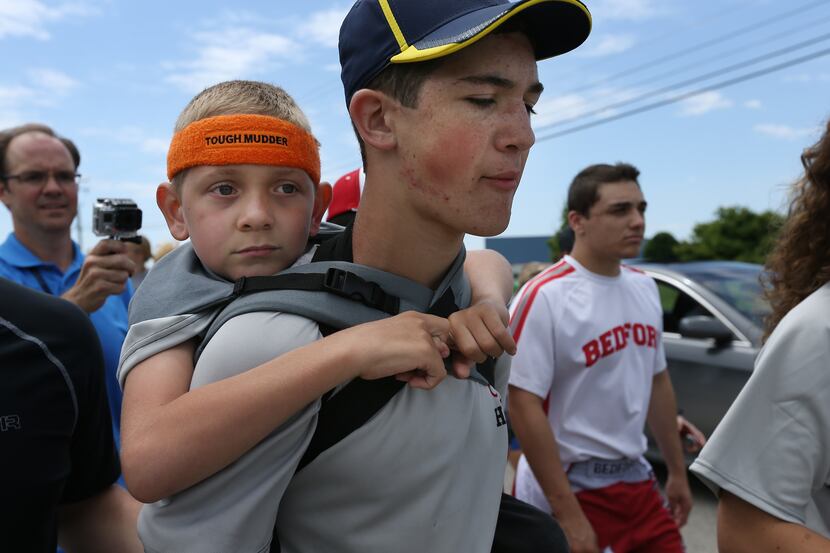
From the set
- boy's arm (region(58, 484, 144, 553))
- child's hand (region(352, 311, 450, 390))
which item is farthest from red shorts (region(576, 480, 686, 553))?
child's hand (region(352, 311, 450, 390))

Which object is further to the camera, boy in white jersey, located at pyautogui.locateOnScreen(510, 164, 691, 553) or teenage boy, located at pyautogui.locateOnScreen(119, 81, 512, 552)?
boy in white jersey, located at pyautogui.locateOnScreen(510, 164, 691, 553)

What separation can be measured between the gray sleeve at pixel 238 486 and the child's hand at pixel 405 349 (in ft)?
0.40

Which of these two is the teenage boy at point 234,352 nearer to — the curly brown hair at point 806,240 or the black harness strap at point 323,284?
the black harness strap at point 323,284

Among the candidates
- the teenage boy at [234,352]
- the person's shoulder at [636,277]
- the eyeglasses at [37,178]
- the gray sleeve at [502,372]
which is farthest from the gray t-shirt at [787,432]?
the eyeglasses at [37,178]

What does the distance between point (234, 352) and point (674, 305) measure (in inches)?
232

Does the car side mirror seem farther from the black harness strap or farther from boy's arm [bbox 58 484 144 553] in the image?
the black harness strap

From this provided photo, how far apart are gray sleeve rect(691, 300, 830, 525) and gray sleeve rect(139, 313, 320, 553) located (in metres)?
1.08

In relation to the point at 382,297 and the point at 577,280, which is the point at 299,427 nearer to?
the point at 382,297

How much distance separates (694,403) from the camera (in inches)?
237

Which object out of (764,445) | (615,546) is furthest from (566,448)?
(764,445)

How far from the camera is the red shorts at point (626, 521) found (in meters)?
3.63

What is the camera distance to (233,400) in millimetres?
1153

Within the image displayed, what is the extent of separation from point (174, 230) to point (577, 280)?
277 centimetres

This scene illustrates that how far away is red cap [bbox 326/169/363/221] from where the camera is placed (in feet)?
6.45
